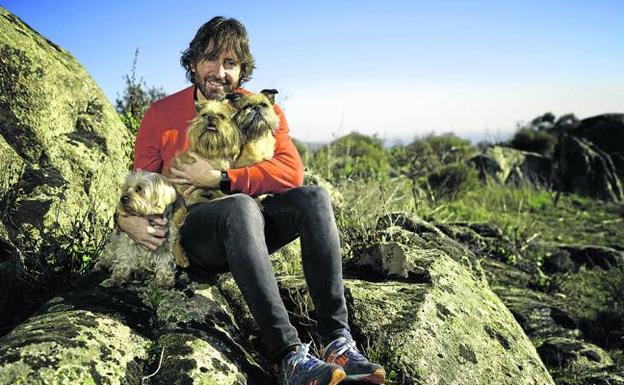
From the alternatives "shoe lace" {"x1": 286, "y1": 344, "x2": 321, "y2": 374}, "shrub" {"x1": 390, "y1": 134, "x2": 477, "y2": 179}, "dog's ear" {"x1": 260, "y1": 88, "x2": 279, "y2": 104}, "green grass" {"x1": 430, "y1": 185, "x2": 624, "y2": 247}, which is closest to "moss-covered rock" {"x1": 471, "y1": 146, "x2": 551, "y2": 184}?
"shrub" {"x1": 390, "y1": 134, "x2": 477, "y2": 179}

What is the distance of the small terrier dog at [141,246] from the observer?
376 centimetres

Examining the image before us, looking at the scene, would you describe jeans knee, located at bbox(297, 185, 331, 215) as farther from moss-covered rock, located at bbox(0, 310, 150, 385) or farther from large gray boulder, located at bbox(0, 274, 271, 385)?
moss-covered rock, located at bbox(0, 310, 150, 385)

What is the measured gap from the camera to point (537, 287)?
736 centimetres

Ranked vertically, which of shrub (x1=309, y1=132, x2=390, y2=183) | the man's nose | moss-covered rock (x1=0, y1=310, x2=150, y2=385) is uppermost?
the man's nose

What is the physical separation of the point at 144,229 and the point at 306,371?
4.84ft

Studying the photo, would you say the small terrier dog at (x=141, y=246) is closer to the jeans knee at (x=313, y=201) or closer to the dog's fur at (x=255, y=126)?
the dog's fur at (x=255, y=126)

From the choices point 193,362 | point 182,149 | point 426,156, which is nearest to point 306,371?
point 193,362

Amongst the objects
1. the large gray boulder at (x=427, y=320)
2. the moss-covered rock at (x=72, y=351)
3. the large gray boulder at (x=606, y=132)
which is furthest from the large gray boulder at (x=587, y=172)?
the moss-covered rock at (x=72, y=351)

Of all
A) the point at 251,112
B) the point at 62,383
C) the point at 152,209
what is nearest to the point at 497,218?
the point at 251,112

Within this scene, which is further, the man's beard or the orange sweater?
the man's beard

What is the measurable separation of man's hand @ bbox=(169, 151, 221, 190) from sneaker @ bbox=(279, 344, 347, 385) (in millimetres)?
1373

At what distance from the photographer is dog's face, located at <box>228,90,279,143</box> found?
4.29m

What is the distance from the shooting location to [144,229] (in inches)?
150

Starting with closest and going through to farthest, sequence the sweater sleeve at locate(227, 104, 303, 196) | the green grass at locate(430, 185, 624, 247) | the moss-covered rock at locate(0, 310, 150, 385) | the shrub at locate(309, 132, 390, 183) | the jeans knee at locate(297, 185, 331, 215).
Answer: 1. the moss-covered rock at locate(0, 310, 150, 385)
2. the jeans knee at locate(297, 185, 331, 215)
3. the sweater sleeve at locate(227, 104, 303, 196)
4. the shrub at locate(309, 132, 390, 183)
5. the green grass at locate(430, 185, 624, 247)
